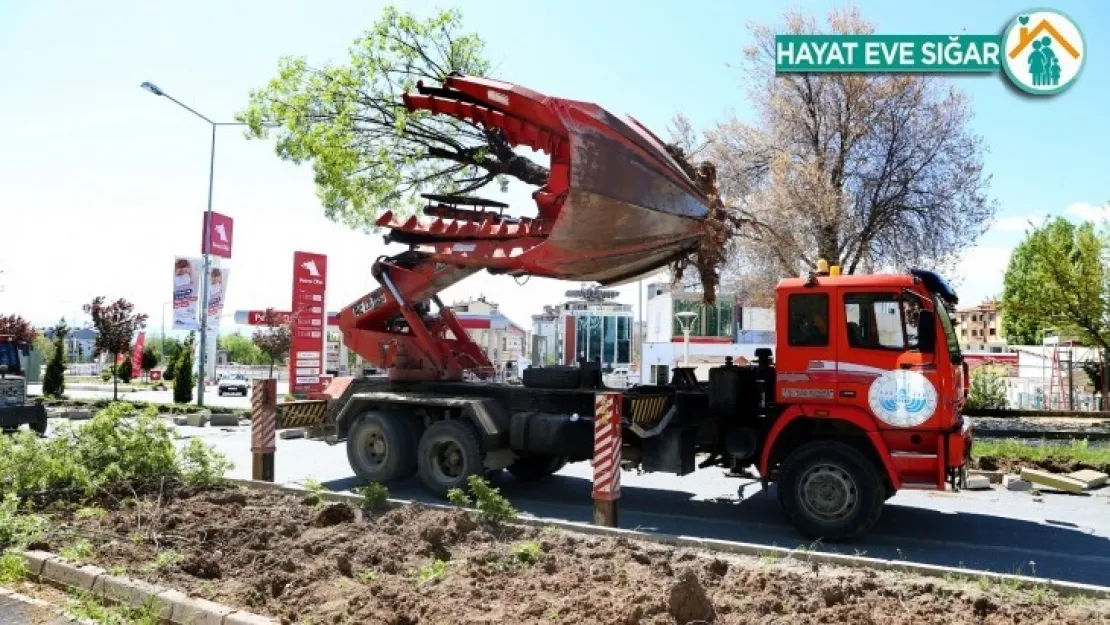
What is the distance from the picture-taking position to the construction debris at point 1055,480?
36.1 ft

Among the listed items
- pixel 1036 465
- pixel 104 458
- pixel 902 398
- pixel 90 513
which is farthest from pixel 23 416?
pixel 1036 465

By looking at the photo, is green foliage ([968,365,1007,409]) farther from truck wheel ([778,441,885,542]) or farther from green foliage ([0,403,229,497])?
green foliage ([0,403,229,497])

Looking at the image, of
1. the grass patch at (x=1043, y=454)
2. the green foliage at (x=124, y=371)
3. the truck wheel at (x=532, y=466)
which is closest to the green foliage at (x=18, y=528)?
the truck wheel at (x=532, y=466)

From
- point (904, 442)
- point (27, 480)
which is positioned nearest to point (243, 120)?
point (27, 480)

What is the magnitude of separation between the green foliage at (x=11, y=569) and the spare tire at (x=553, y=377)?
575cm

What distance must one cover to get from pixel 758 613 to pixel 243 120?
54.2 ft

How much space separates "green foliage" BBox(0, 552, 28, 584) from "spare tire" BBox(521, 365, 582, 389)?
18.9 feet

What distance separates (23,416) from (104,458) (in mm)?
9535

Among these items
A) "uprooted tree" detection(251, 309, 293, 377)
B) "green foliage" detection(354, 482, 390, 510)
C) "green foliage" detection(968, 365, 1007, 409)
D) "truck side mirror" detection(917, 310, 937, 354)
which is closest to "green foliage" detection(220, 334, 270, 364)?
"uprooted tree" detection(251, 309, 293, 377)

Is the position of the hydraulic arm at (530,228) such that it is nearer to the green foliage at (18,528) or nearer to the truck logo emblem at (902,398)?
the truck logo emblem at (902,398)

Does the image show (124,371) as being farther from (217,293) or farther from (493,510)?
(493,510)

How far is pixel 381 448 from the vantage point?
11.0m

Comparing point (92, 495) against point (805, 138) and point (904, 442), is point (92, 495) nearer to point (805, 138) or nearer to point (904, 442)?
point (904, 442)

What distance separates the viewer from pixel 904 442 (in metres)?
7.98
